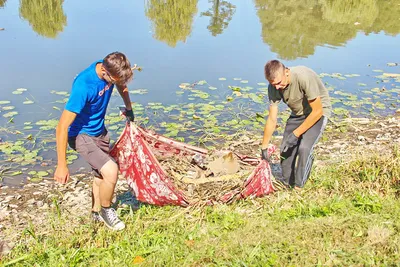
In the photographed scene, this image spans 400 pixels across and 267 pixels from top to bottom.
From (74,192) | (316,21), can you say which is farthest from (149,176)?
(316,21)

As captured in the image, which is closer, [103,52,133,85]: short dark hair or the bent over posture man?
[103,52,133,85]: short dark hair

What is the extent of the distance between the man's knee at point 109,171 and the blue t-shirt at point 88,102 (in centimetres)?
30

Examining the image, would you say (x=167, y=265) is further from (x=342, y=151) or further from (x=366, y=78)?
(x=366, y=78)

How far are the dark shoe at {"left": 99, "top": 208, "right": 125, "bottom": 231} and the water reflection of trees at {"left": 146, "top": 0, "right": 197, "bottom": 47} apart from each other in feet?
25.9

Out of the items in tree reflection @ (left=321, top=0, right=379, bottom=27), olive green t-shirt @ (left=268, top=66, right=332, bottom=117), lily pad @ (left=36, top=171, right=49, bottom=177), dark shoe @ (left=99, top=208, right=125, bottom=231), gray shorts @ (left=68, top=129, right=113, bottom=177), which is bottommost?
lily pad @ (left=36, top=171, right=49, bottom=177)

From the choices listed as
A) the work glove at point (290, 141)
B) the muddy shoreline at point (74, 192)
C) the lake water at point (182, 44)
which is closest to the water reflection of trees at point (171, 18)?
the lake water at point (182, 44)

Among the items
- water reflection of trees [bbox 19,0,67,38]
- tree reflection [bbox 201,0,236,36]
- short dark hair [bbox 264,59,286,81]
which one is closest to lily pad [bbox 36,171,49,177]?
short dark hair [bbox 264,59,286,81]

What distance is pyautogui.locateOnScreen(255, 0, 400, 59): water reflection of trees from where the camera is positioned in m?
11.7

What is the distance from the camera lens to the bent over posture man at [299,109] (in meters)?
3.74

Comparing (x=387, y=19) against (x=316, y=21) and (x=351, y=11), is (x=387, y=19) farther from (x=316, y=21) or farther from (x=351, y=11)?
(x=316, y=21)

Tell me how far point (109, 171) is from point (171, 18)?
1073 centimetres

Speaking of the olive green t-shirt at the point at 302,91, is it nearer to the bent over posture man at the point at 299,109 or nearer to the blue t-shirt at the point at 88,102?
the bent over posture man at the point at 299,109

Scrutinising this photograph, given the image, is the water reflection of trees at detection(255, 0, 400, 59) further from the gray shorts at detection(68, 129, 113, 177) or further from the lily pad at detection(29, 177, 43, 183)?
the gray shorts at detection(68, 129, 113, 177)

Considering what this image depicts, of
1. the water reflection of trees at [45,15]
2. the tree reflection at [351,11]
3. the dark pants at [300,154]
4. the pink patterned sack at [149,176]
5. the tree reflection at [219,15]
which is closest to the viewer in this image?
the pink patterned sack at [149,176]
